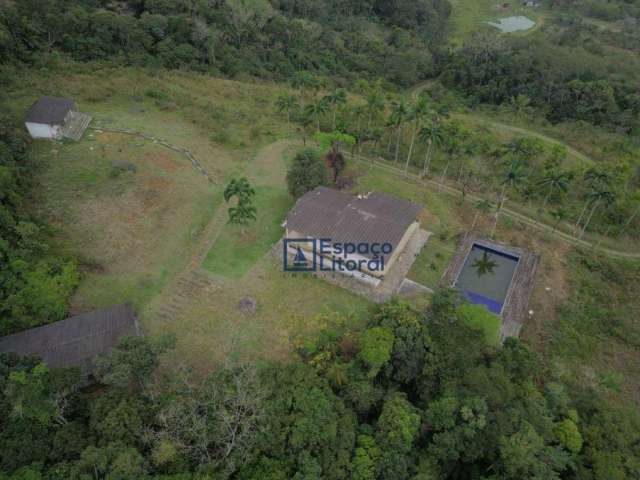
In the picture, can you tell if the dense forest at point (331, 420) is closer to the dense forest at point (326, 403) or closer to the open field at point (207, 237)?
the dense forest at point (326, 403)

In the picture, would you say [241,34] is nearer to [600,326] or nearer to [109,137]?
[109,137]

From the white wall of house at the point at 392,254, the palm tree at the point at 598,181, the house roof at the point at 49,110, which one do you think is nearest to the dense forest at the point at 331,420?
the white wall of house at the point at 392,254

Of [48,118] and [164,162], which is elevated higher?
[48,118]

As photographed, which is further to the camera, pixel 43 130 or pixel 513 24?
pixel 513 24

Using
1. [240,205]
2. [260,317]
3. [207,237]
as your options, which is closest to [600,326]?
[260,317]

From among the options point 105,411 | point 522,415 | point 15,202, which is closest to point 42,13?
point 15,202

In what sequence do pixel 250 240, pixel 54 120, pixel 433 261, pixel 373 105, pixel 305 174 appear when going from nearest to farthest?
pixel 433 261 < pixel 250 240 < pixel 305 174 < pixel 54 120 < pixel 373 105

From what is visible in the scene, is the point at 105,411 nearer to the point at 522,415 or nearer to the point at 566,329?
the point at 522,415
